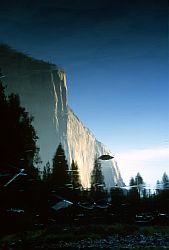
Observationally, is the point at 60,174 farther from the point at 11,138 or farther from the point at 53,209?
the point at 11,138

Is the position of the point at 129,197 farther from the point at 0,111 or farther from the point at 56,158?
the point at 0,111

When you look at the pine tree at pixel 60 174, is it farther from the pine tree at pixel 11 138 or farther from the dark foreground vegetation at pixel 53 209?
the pine tree at pixel 11 138

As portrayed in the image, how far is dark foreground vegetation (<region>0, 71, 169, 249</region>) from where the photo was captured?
42.1 ft

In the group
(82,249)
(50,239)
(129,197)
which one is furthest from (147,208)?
(82,249)

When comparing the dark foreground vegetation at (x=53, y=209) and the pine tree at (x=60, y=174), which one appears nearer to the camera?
the dark foreground vegetation at (x=53, y=209)

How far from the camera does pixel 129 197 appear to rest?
34469mm

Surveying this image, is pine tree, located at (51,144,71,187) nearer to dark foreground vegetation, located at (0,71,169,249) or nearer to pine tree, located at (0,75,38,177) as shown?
dark foreground vegetation, located at (0,71,169,249)

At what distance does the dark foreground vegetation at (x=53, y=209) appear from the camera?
1284 centimetres

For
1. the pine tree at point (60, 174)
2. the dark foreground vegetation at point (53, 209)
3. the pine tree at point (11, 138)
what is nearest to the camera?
the pine tree at point (11, 138)

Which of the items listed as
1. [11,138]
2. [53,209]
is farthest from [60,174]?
[11,138]

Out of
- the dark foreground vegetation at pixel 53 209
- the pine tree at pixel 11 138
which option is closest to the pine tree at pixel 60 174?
the dark foreground vegetation at pixel 53 209

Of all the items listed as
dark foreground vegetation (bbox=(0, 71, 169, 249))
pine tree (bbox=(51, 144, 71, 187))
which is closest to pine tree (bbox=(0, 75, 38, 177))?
dark foreground vegetation (bbox=(0, 71, 169, 249))

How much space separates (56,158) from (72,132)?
157902mm

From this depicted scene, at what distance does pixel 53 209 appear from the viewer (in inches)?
974
